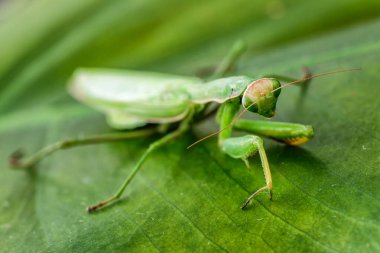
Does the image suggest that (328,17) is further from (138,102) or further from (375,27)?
(138,102)

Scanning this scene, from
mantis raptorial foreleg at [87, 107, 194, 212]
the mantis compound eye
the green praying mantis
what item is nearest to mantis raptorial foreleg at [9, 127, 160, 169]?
the green praying mantis

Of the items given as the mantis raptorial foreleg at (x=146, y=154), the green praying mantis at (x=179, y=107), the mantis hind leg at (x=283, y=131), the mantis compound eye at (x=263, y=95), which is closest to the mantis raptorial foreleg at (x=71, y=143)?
Answer: the green praying mantis at (x=179, y=107)

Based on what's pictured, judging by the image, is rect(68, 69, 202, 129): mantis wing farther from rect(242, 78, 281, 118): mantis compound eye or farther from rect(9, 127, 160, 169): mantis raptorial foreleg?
rect(242, 78, 281, 118): mantis compound eye

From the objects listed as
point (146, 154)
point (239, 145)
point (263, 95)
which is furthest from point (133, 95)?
point (263, 95)

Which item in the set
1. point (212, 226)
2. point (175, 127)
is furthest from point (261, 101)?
point (175, 127)

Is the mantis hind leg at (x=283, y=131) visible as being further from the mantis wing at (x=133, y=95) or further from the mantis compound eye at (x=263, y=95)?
the mantis wing at (x=133, y=95)
